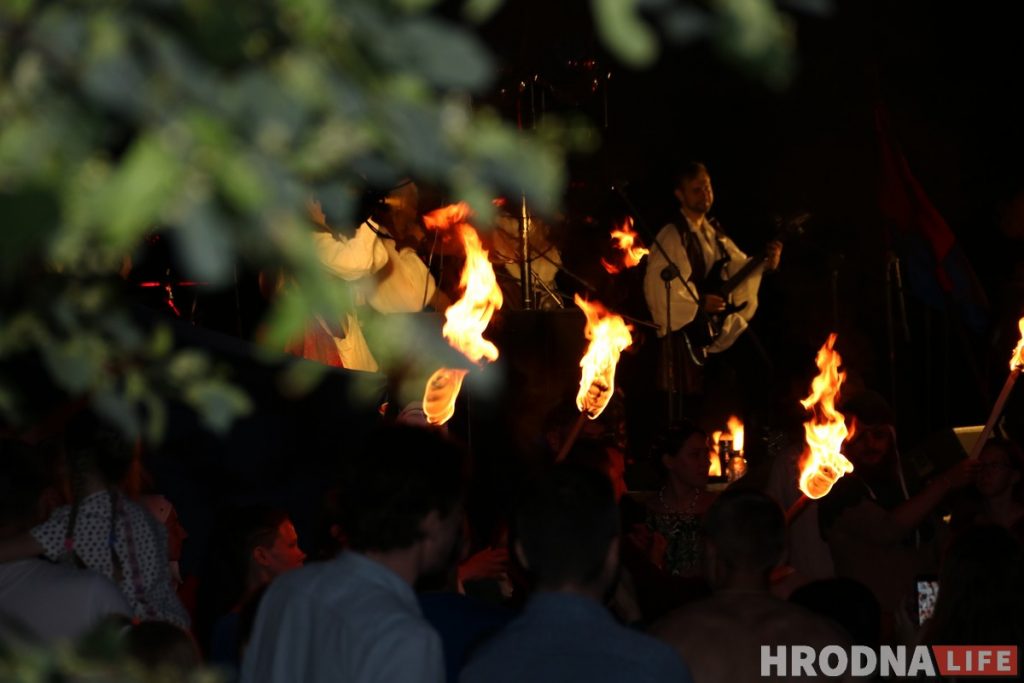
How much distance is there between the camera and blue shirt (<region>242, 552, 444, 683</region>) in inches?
115

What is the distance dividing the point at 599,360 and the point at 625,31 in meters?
5.99

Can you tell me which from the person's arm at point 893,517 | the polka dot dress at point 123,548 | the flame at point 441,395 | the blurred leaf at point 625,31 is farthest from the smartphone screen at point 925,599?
the blurred leaf at point 625,31

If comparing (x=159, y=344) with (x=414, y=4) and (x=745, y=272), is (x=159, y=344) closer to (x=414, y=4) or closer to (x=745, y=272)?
(x=414, y=4)

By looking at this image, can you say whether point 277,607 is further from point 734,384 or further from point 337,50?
Answer: point 734,384

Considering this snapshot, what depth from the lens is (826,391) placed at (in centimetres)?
710

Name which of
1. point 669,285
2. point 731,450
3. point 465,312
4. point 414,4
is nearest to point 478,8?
point 414,4

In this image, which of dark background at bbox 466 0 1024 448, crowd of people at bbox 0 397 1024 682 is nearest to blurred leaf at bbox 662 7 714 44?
crowd of people at bbox 0 397 1024 682

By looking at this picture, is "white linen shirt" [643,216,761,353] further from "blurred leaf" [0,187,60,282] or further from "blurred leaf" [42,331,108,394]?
"blurred leaf" [0,187,60,282]

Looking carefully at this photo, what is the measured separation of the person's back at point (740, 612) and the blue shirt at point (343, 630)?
98cm

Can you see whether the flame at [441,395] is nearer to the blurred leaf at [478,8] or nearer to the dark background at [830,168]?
the dark background at [830,168]

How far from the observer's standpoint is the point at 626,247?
1089 centimetres

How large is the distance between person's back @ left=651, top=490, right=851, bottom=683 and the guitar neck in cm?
713

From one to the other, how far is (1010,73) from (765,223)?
2297 millimetres

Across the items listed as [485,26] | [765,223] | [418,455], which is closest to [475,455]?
[485,26]
